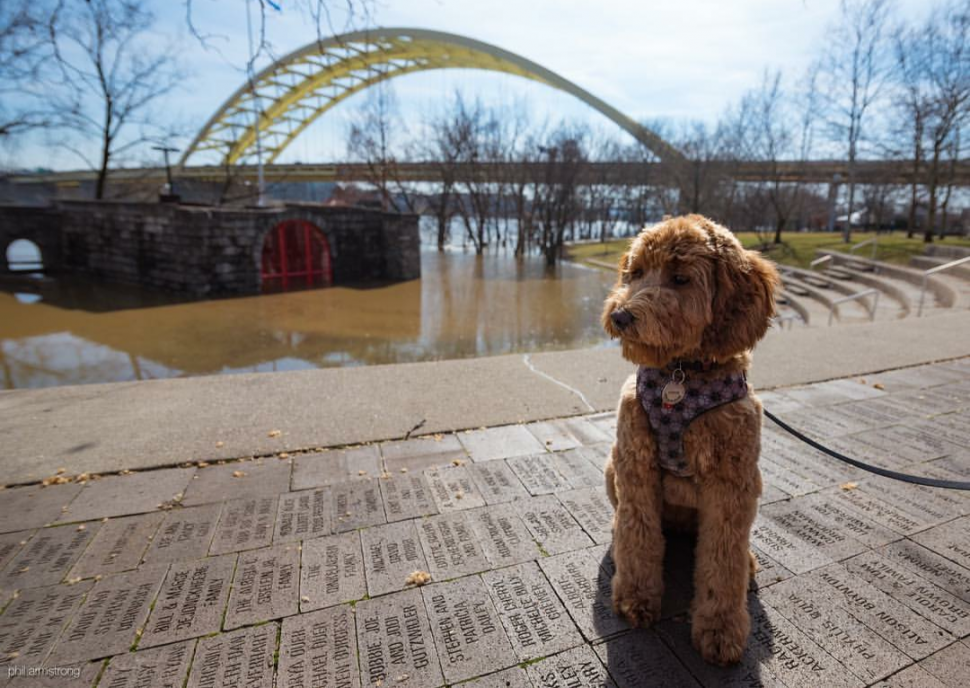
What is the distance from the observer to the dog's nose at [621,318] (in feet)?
6.06

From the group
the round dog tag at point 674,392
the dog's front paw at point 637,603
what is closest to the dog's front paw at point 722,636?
the dog's front paw at point 637,603

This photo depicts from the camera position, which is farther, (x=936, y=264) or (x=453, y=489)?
(x=936, y=264)

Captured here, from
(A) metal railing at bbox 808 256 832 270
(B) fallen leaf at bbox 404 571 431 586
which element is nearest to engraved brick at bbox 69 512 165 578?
(B) fallen leaf at bbox 404 571 431 586

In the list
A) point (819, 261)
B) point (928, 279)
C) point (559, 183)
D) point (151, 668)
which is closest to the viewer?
point (151, 668)

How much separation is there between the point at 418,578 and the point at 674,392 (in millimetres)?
1549

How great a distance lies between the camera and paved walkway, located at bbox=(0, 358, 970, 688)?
6.55ft

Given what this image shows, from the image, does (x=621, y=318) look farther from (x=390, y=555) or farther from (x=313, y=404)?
(x=313, y=404)

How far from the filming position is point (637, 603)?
220 centimetres

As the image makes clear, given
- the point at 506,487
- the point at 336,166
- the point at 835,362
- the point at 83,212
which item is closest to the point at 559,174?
the point at 336,166

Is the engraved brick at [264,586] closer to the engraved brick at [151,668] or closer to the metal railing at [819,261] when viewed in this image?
the engraved brick at [151,668]

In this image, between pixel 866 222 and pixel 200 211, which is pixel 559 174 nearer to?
pixel 200 211

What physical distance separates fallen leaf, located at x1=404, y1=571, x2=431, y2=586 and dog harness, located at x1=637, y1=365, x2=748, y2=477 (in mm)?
1315

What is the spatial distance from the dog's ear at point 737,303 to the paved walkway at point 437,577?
51.4 inches

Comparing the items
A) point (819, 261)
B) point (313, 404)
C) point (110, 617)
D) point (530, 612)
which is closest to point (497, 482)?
point (530, 612)
